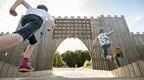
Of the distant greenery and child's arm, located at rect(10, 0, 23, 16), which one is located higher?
the distant greenery

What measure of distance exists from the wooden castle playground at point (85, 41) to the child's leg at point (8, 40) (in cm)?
920

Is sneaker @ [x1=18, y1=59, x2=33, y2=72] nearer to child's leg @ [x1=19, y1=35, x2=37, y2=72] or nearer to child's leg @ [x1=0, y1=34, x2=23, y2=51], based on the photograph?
child's leg @ [x1=19, y1=35, x2=37, y2=72]

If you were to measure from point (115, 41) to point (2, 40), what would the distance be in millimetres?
11310

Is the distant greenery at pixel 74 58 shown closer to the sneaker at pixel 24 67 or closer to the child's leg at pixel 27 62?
the child's leg at pixel 27 62

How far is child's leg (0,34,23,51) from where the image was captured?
5.66 ft

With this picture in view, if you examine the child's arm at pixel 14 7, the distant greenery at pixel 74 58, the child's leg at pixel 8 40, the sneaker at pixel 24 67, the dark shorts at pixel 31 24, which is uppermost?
the distant greenery at pixel 74 58

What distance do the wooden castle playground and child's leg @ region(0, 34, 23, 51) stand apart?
9.20 metres

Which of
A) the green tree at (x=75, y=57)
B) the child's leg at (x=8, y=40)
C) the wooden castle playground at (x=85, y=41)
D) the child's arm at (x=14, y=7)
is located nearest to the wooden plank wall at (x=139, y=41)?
the wooden castle playground at (x=85, y=41)

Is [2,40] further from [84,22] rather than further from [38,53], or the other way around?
[84,22]

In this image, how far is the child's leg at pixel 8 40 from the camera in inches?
67.9

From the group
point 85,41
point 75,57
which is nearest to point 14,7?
point 85,41

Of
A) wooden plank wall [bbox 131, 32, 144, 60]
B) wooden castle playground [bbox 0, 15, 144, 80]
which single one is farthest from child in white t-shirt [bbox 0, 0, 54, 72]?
wooden plank wall [bbox 131, 32, 144, 60]

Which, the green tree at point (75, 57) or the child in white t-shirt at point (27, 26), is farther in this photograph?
the green tree at point (75, 57)

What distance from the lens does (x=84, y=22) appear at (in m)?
13.6
